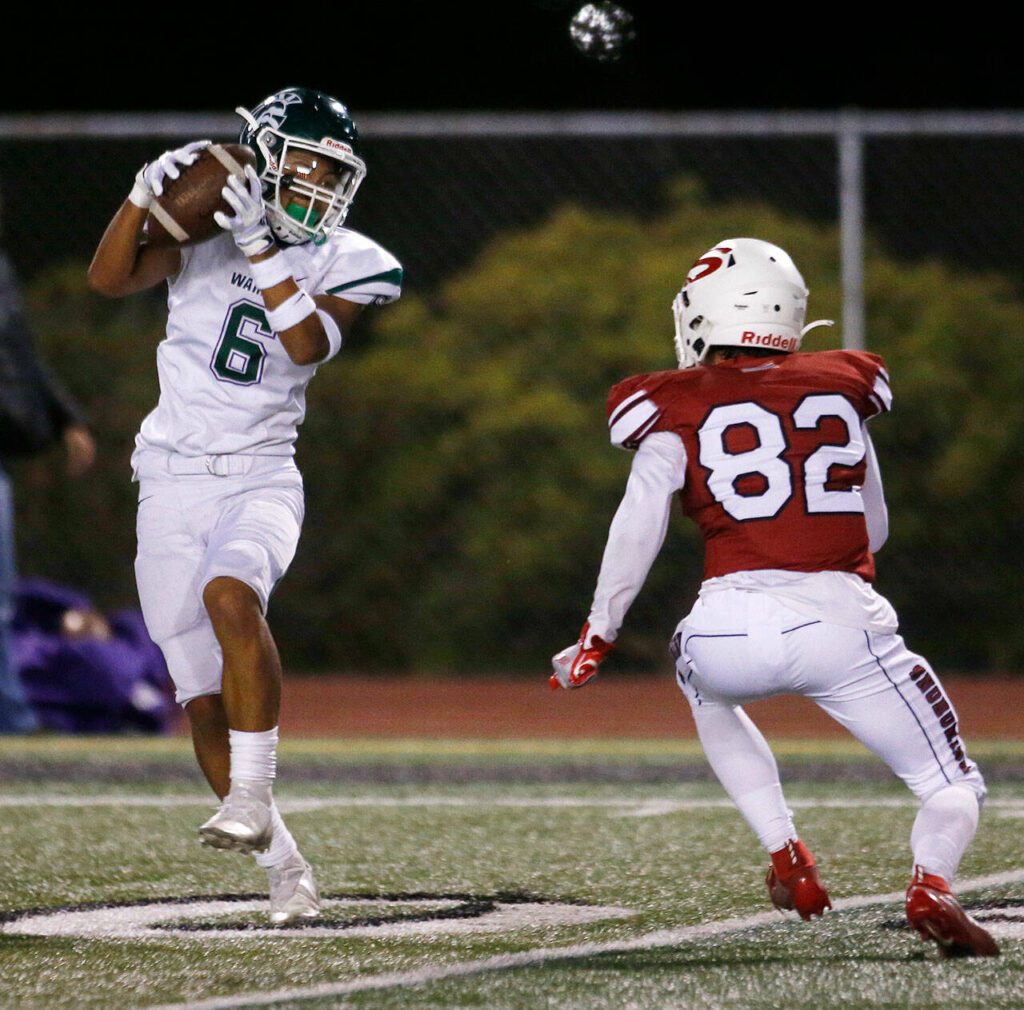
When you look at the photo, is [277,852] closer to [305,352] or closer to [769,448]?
[305,352]

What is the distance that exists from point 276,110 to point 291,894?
1.41 metres

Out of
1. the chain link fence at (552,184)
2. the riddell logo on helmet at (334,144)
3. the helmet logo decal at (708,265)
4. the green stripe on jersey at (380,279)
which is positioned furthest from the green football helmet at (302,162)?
the chain link fence at (552,184)

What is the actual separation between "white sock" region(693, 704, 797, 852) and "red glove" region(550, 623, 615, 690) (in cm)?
22

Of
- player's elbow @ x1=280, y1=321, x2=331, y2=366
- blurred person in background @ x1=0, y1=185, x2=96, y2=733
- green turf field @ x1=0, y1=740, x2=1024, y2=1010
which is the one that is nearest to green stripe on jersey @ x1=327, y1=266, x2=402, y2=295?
player's elbow @ x1=280, y1=321, x2=331, y2=366

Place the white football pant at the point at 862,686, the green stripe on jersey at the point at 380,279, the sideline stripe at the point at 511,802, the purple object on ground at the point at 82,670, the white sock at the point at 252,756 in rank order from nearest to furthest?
1. the white football pant at the point at 862,686
2. the white sock at the point at 252,756
3. the green stripe on jersey at the point at 380,279
4. the sideline stripe at the point at 511,802
5. the purple object on ground at the point at 82,670

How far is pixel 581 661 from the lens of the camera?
10.4ft

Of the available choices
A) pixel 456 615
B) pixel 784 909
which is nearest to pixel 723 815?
pixel 784 909

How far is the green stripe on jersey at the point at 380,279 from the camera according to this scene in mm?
3734

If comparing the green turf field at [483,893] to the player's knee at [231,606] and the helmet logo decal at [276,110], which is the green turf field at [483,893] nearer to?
the player's knee at [231,606]

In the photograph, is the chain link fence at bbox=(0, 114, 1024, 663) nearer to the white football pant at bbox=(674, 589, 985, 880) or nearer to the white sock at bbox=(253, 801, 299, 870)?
the white sock at bbox=(253, 801, 299, 870)

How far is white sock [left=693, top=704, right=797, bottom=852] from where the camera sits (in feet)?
10.5

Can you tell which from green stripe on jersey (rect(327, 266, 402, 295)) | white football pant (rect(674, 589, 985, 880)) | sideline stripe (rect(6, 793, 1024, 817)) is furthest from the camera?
sideline stripe (rect(6, 793, 1024, 817))

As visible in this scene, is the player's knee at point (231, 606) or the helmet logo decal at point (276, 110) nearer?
the player's knee at point (231, 606)

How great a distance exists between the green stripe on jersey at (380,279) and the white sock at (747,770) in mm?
1068
